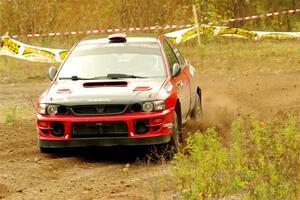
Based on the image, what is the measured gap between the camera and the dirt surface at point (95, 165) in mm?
9445

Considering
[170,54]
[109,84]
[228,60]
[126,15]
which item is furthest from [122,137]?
[126,15]

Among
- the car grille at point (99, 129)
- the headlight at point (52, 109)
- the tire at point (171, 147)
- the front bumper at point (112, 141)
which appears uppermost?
the headlight at point (52, 109)

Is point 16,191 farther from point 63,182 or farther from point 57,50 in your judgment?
point 57,50

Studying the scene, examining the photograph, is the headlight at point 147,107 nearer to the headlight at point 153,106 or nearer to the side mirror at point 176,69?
the headlight at point 153,106

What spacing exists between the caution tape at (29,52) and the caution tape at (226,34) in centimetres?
344

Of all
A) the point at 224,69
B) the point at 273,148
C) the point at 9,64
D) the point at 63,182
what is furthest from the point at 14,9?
the point at 273,148

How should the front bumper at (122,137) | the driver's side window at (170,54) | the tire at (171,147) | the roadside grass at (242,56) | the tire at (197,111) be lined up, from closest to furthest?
1. the front bumper at (122,137)
2. the tire at (171,147)
3. the driver's side window at (170,54)
4. the tire at (197,111)
5. the roadside grass at (242,56)

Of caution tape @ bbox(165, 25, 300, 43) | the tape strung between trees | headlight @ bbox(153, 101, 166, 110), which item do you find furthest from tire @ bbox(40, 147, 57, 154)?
caution tape @ bbox(165, 25, 300, 43)

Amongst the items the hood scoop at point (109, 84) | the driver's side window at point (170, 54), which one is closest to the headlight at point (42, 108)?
the hood scoop at point (109, 84)

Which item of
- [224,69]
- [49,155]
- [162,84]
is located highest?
[162,84]

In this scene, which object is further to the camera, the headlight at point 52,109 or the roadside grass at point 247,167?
the headlight at point 52,109

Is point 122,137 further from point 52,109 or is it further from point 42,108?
point 42,108

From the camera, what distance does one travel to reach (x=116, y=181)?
10.1 meters

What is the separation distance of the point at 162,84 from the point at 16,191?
2.83 m
